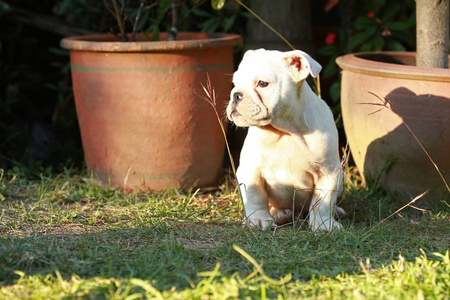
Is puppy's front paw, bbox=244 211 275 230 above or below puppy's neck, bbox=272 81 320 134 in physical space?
below

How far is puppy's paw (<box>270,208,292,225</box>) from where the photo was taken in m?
2.72

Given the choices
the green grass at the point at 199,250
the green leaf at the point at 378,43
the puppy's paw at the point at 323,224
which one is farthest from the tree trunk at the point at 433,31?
the puppy's paw at the point at 323,224

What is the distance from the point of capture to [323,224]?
2525 millimetres

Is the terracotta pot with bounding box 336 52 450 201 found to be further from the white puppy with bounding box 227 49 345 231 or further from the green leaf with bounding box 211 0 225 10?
the green leaf with bounding box 211 0 225 10

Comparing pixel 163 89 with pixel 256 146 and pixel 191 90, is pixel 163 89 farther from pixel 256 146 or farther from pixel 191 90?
pixel 256 146

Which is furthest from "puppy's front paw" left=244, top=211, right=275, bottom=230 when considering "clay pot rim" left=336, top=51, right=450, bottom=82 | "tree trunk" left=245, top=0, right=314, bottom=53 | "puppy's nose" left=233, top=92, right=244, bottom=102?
"tree trunk" left=245, top=0, right=314, bottom=53

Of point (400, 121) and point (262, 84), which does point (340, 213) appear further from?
point (262, 84)

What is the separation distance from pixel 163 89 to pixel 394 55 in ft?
5.12

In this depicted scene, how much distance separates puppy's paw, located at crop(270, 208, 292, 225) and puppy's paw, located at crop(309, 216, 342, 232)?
179 mm

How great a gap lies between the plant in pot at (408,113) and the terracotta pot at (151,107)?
821 mm

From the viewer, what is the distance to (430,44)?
309 centimetres

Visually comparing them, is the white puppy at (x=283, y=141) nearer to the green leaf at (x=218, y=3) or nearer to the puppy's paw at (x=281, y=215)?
the puppy's paw at (x=281, y=215)

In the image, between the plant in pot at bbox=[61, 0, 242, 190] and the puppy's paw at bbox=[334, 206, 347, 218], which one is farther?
the plant in pot at bbox=[61, 0, 242, 190]

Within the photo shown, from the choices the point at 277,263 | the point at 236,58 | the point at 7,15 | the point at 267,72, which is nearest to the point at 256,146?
the point at 267,72
